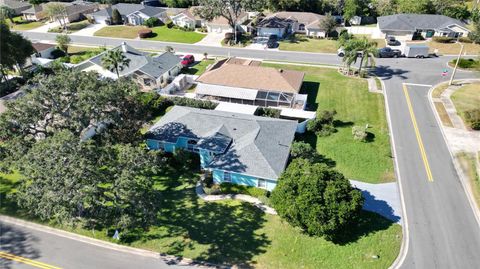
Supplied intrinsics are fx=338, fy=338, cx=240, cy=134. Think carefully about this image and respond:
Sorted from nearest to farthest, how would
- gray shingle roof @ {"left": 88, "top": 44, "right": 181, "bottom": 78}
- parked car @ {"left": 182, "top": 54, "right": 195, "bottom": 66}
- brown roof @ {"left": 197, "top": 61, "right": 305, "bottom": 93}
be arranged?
brown roof @ {"left": 197, "top": 61, "right": 305, "bottom": 93} < gray shingle roof @ {"left": 88, "top": 44, "right": 181, "bottom": 78} < parked car @ {"left": 182, "top": 54, "right": 195, "bottom": 66}

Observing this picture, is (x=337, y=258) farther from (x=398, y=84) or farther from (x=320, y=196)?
(x=398, y=84)

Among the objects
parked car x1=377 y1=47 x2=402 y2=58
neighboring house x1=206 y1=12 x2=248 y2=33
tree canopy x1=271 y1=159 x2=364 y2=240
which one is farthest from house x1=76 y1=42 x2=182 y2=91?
parked car x1=377 y1=47 x2=402 y2=58

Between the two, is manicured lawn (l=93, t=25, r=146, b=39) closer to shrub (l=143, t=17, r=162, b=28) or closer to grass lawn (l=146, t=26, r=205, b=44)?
shrub (l=143, t=17, r=162, b=28)

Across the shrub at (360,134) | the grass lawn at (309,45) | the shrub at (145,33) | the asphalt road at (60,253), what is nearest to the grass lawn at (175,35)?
the shrub at (145,33)

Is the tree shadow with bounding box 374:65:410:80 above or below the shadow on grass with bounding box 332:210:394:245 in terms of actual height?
above

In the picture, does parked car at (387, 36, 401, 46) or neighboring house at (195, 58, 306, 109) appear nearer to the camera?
neighboring house at (195, 58, 306, 109)

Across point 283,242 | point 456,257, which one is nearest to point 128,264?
point 283,242
